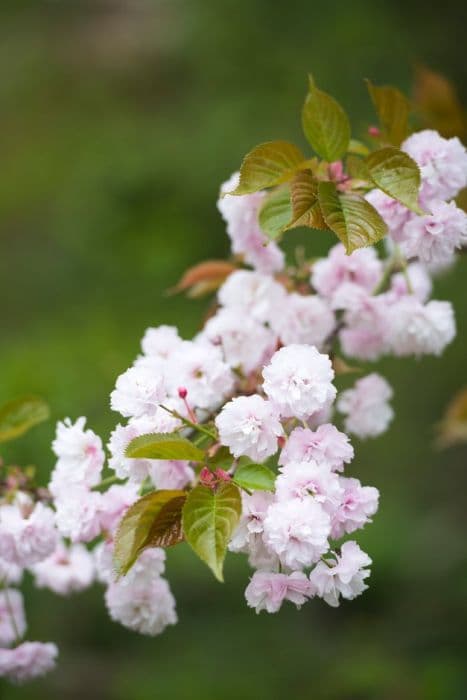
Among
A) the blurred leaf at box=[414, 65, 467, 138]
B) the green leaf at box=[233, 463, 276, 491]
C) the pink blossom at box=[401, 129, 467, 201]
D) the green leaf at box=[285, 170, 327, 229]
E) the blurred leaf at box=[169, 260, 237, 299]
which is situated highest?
the blurred leaf at box=[414, 65, 467, 138]

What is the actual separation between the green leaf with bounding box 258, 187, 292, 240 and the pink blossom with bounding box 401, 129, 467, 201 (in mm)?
156

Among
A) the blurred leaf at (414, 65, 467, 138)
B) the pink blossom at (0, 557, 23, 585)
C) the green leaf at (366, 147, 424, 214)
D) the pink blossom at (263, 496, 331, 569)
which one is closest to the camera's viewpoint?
the pink blossom at (263, 496, 331, 569)

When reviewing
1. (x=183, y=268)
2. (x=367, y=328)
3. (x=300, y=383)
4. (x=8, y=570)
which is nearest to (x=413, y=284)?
(x=367, y=328)

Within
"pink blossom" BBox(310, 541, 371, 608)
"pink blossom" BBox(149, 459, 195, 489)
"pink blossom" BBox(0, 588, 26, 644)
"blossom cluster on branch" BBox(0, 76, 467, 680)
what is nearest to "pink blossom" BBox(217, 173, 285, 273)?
"blossom cluster on branch" BBox(0, 76, 467, 680)

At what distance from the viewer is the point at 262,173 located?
3.01 ft

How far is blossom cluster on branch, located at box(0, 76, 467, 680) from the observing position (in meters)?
0.82

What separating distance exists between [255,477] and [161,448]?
0.10 metres

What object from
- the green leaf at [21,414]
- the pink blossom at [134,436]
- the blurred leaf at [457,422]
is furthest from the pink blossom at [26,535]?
the blurred leaf at [457,422]

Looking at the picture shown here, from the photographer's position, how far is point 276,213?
3.04 feet

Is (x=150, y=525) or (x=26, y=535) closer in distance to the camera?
(x=150, y=525)

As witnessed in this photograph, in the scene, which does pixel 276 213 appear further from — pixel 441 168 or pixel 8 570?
pixel 8 570

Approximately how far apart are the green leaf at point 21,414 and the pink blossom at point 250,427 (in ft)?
1.22

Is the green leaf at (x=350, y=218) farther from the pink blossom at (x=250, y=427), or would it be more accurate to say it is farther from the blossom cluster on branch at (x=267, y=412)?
the pink blossom at (x=250, y=427)

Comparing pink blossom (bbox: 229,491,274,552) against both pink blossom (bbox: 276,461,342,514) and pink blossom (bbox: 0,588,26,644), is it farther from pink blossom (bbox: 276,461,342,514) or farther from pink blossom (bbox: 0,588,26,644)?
pink blossom (bbox: 0,588,26,644)
